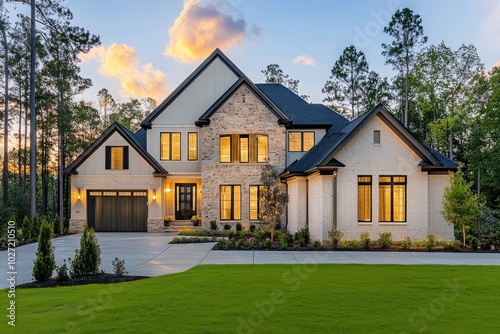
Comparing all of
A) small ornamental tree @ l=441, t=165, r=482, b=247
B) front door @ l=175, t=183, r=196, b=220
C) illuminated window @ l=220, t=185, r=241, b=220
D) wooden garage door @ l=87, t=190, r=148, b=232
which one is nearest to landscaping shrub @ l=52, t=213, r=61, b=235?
wooden garage door @ l=87, t=190, r=148, b=232

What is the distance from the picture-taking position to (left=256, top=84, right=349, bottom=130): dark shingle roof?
24.5 meters

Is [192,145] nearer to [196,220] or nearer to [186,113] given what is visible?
[186,113]

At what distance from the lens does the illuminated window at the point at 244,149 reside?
2348cm

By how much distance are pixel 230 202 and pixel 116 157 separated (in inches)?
299

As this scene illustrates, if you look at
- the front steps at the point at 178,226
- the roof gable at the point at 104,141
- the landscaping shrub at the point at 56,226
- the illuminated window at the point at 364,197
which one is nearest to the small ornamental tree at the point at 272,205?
the illuminated window at the point at 364,197

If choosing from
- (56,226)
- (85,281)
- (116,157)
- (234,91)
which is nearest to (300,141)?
(234,91)

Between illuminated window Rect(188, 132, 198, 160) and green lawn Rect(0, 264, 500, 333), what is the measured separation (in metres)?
15.2

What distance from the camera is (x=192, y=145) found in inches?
980

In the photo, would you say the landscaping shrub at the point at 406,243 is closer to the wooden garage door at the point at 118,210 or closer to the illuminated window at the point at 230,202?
the illuminated window at the point at 230,202

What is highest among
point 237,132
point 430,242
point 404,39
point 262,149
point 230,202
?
point 404,39

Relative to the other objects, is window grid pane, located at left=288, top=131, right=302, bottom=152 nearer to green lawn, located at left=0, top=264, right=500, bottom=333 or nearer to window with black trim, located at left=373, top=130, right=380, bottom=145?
→ window with black trim, located at left=373, top=130, right=380, bottom=145

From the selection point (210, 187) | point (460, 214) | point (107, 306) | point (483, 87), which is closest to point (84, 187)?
point (210, 187)

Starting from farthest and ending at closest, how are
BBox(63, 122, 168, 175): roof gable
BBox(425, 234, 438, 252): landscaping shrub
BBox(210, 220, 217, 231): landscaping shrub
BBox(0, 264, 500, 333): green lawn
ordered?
BBox(63, 122, 168, 175): roof gable, BBox(210, 220, 217, 231): landscaping shrub, BBox(425, 234, 438, 252): landscaping shrub, BBox(0, 264, 500, 333): green lawn

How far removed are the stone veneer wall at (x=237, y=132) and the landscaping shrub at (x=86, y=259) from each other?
531 inches
